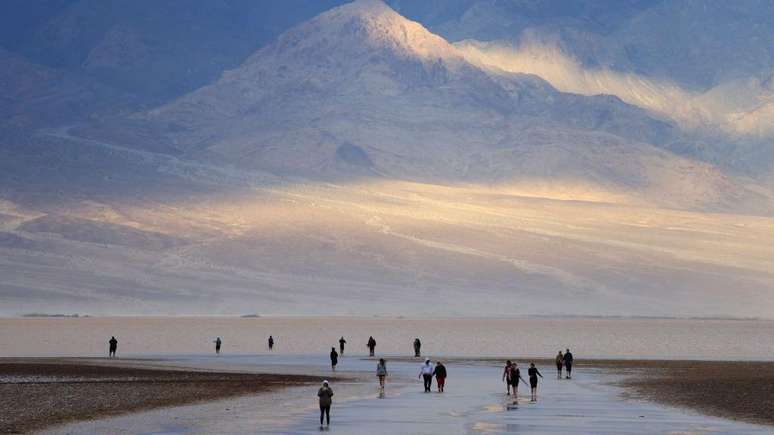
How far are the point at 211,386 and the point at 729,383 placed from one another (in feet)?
72.5

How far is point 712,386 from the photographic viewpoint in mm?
63812

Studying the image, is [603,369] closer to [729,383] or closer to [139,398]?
[729,383]

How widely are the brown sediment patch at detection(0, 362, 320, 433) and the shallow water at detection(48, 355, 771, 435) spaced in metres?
1.60

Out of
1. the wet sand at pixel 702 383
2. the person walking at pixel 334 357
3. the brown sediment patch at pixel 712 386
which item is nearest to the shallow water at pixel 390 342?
the wet sand at pixel 702 383

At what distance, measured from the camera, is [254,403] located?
176 feet

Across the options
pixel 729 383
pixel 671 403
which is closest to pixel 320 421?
pixel 671 403

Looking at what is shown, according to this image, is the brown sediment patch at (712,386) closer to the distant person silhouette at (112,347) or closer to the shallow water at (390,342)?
the shallow water at (390,342)

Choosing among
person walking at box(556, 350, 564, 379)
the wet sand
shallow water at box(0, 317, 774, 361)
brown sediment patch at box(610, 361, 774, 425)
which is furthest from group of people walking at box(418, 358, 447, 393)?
shallow water at box(0, 317, 774, 361)

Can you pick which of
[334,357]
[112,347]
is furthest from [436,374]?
[112,347]

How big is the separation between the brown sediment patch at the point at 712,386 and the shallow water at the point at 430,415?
1592 millimetres

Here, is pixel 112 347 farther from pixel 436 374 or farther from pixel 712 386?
pixel 712 386

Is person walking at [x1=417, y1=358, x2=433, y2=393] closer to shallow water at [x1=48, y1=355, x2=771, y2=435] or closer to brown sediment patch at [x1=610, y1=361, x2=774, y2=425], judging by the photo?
shallow water at [x1=48, y1=355, x2=771, y2=435]

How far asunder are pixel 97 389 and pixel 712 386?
2530 centimetres

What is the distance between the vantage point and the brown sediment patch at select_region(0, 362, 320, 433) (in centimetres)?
4841
